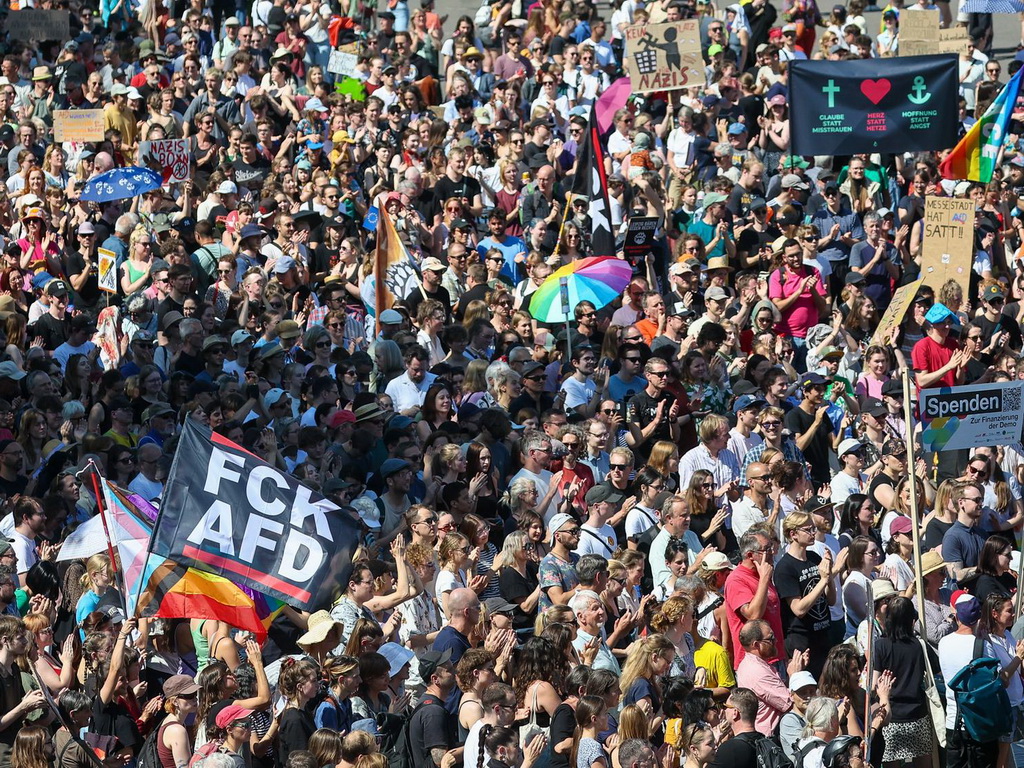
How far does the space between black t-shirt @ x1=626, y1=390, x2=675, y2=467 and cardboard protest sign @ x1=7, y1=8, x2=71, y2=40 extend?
11430 mm

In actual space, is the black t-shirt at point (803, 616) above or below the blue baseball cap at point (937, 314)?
above

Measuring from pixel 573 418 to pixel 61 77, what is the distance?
9615mm

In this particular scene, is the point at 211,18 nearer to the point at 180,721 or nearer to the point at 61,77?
the point at 61,77

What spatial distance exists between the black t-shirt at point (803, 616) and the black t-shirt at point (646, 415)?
279 centimetres

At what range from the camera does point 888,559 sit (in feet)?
40.9

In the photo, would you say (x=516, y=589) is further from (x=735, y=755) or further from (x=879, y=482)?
(x=879, y=482)

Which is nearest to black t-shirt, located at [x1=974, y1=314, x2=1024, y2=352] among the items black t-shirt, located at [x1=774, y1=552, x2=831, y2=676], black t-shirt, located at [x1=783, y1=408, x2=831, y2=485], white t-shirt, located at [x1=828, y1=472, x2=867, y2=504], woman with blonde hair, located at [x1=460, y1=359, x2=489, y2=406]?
black t-shirt, located at [x1=783, y1=408, x2=831, y2=485]

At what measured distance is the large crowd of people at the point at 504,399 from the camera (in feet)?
32.3

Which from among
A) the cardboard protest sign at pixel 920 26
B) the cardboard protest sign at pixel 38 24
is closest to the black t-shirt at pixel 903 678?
the cardboard protest sign at pixel 920 26

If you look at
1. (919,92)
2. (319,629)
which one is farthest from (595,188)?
(319,629)

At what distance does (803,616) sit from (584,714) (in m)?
2.54

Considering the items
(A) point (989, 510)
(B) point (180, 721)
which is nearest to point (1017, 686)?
(A) point (989, 510)

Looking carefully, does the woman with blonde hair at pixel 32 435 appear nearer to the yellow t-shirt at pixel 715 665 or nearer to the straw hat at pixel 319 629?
the straw hat at pixel 319 629

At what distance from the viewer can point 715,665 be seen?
1085 centimetres
